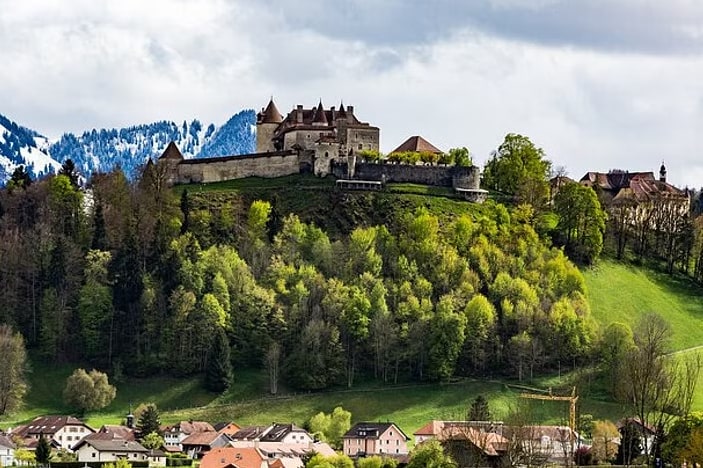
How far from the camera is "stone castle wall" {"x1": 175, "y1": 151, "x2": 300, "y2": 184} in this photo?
145 metres

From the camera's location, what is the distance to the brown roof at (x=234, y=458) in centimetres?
9675

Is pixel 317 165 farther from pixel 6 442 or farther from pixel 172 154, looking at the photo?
pixel 6 442

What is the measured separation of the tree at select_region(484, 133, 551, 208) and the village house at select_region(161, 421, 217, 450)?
48488 mm

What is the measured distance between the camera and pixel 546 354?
400 feet

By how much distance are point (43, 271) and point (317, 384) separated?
2714 cm

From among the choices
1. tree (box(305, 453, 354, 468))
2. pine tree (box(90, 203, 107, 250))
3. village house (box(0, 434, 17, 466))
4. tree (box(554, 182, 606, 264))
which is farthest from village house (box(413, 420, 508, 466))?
tree (box(554, 182, 606, 264))

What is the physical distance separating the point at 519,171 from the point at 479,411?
48099 millimetres

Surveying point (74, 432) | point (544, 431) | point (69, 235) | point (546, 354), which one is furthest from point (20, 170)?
point (544, 431)

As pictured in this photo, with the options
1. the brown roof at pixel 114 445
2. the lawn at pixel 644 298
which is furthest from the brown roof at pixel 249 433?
the lawn at pixel 644 298

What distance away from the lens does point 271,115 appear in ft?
516

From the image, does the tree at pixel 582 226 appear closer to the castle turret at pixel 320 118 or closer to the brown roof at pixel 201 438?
the castle turret at pixel 320 118

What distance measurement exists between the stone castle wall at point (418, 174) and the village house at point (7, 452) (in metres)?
50.6

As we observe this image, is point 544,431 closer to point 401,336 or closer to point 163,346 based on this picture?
point 401,336

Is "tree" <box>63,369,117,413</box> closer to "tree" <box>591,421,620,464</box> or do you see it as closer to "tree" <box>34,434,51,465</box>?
"tree" <box>34,434,51,465</box>
